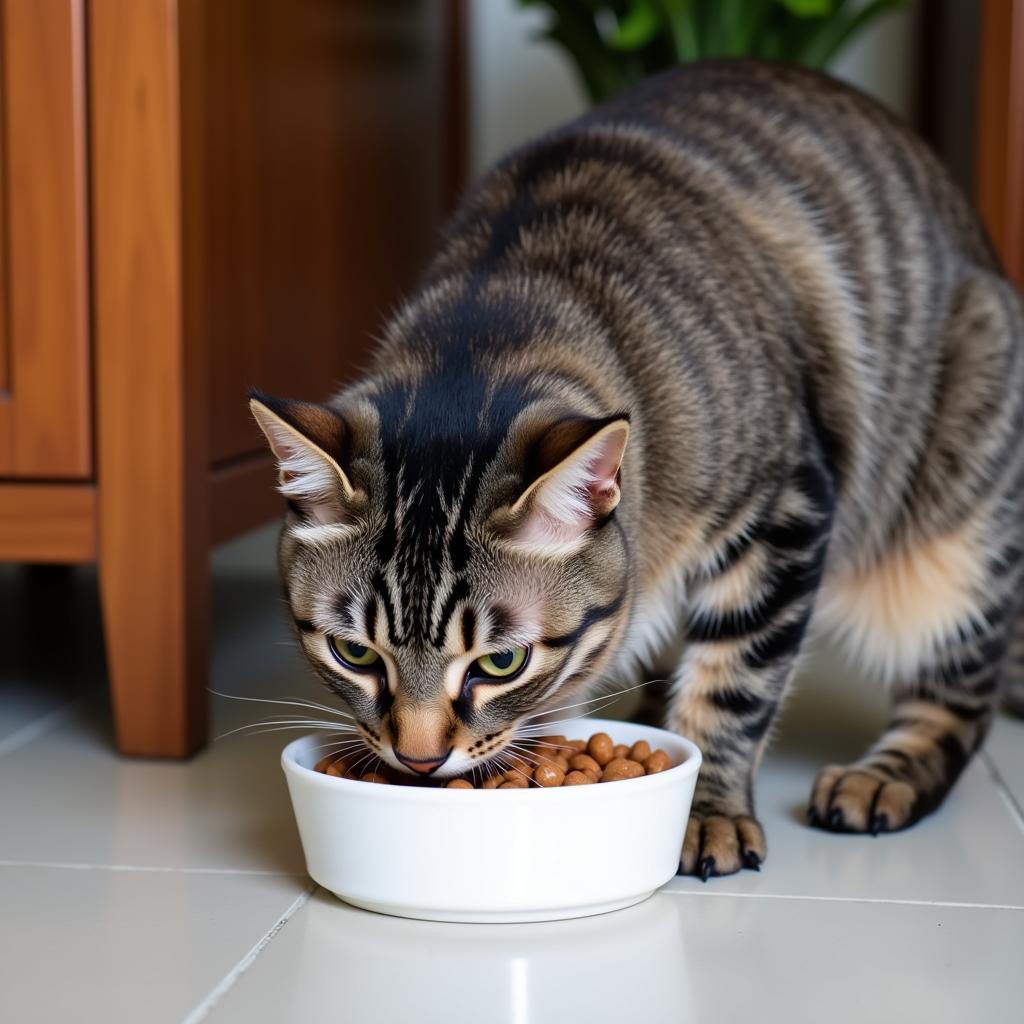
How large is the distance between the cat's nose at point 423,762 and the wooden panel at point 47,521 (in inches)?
26.5

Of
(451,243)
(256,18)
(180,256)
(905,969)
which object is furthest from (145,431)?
(905,969)

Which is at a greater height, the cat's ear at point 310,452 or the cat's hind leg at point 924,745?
the cat's ear at point 310,452

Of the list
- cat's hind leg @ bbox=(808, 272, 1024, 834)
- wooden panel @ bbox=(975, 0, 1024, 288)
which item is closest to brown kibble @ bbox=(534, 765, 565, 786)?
cat's hind leg @ bbox=(808, 272, 1024, 834)

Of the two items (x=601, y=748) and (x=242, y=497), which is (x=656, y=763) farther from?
(x=242, y=497)

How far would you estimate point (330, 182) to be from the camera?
2.30 meters

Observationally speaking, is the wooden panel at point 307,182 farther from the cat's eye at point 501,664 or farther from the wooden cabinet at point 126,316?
the cat's eye at point 501,664

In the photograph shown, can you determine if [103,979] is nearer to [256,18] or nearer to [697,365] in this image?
[697,365]

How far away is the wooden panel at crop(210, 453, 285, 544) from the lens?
1.79 m

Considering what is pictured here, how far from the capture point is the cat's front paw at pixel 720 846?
51.9 inches

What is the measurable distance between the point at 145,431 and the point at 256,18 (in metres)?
0.62

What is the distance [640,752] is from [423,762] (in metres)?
0.25

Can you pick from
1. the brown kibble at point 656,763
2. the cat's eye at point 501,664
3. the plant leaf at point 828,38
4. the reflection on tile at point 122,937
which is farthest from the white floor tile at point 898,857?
the plant leaf at point 828,38

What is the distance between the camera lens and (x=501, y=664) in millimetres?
1161

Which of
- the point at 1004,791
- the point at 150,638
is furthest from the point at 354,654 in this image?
the point at 1004,791
